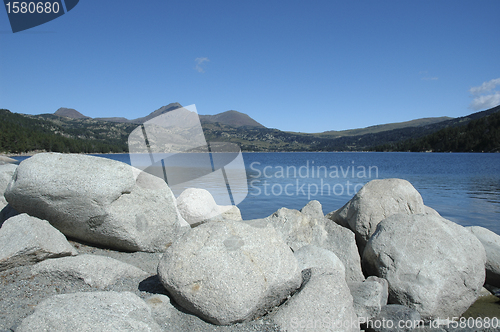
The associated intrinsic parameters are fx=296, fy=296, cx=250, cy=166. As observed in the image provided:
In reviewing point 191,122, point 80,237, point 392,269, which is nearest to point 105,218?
point 80,237

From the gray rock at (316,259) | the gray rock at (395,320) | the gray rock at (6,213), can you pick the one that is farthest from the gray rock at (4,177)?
the gray rock at (395,320)

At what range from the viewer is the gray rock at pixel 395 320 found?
17.7 feet

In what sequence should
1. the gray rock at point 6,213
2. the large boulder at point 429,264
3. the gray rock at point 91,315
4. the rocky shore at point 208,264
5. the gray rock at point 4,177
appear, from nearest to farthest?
1. the gray rock at point 91,315
2. the rocky shore at point 208,264
3. the large boulder at point 429,264
4. the gray rock at point 6,213
5. the gray rock at point 4,177

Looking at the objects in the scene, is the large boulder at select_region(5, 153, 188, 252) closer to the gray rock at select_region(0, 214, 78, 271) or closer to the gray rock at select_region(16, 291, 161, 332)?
the gray rock at select_region(0, 214, 78, 271)

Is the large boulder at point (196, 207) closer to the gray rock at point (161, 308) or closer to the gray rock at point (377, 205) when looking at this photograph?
the gray rock at point (377, 205)

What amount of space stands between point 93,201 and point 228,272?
12.7ft

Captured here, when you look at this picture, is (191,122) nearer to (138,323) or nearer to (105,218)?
(105,218)

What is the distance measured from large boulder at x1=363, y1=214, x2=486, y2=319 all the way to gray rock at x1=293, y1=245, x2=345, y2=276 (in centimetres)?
118

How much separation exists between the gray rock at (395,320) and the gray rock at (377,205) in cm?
292

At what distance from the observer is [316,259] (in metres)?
6.39

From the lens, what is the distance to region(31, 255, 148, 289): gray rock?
518cm

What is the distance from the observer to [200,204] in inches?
424

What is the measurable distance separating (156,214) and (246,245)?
350 cm

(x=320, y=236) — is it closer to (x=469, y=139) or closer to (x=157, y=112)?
(x=157, y=112)
